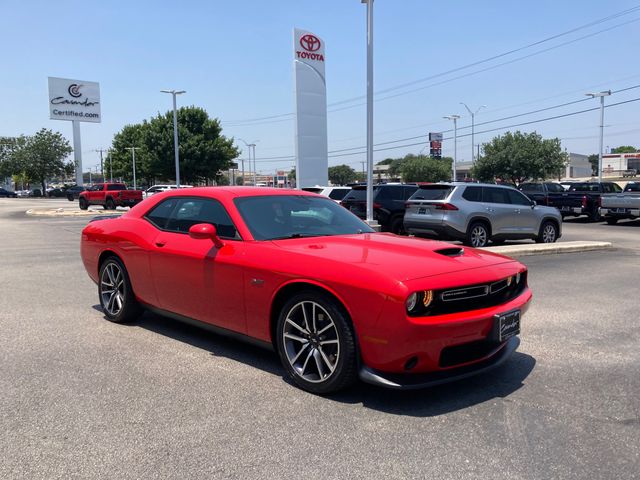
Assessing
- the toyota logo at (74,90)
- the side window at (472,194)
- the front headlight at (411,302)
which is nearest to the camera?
the front headlight at (411,302)

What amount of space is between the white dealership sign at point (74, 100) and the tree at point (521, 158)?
43.5 m

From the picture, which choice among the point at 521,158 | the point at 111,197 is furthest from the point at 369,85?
Answer: the point at 521,158

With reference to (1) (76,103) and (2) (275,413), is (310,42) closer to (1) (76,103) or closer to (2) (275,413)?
(2) (275,413)

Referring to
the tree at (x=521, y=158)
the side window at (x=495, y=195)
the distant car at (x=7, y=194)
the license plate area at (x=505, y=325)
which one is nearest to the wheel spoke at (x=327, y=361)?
the license plate area at (x=505, y=325)

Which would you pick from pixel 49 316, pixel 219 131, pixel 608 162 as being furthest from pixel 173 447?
pixel 608 162

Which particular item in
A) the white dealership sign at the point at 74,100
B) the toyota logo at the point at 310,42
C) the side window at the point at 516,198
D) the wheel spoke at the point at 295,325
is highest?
the white dealership sign at the point at 74,100

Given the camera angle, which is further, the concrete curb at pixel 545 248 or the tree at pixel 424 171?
the tree at pixel 424 171

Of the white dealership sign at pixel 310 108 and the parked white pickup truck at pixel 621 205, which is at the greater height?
the white dealership sign at pixel 310 108

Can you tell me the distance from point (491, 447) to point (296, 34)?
2754 cm

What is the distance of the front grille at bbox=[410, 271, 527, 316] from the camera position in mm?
3732

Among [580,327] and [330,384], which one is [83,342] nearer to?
[330,384]

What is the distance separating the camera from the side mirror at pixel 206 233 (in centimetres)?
463

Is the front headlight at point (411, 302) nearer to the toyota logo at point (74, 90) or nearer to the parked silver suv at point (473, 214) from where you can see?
the parked silver suv at point (473, 214)

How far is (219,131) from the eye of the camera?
61.6 metres
